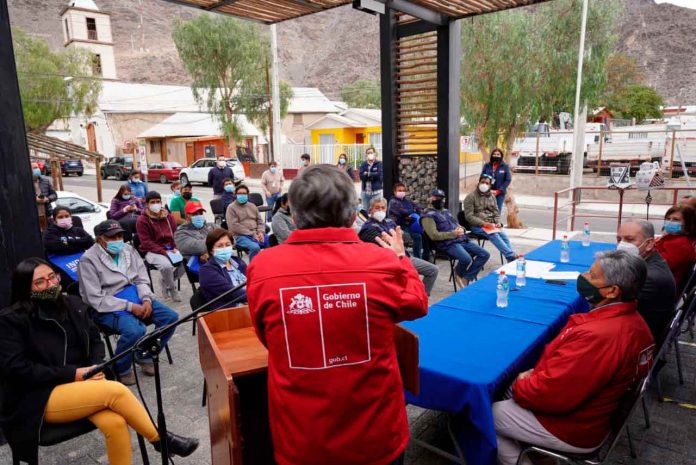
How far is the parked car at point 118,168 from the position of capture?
1194 inches

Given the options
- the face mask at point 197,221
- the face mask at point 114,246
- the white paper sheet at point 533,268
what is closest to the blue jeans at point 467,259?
the white paper sheet at point 533,268

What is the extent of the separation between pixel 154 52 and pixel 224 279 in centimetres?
11642

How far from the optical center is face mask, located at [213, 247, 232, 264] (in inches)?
170

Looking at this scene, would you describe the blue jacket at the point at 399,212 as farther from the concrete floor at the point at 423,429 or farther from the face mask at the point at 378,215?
the concrete floor at the point at 423,429

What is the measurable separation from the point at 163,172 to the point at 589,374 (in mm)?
28778

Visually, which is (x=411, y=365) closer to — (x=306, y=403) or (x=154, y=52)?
(x=306, y=403)

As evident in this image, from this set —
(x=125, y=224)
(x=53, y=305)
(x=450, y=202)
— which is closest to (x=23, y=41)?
(x=125, y=224)

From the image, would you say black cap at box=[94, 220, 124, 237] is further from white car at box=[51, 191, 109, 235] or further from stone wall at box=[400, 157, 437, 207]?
white car at box=[51, 191, 109, 235]

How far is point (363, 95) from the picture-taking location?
60188 mm

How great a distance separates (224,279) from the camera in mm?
4184

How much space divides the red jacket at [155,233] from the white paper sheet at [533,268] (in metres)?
4.23

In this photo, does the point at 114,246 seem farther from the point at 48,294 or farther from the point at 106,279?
the point at 48,294

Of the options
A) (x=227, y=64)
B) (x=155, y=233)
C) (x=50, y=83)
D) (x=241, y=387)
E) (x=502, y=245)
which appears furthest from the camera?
(x=50, y=83)

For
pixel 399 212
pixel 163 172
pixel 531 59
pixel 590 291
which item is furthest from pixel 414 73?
pixel 163 172
